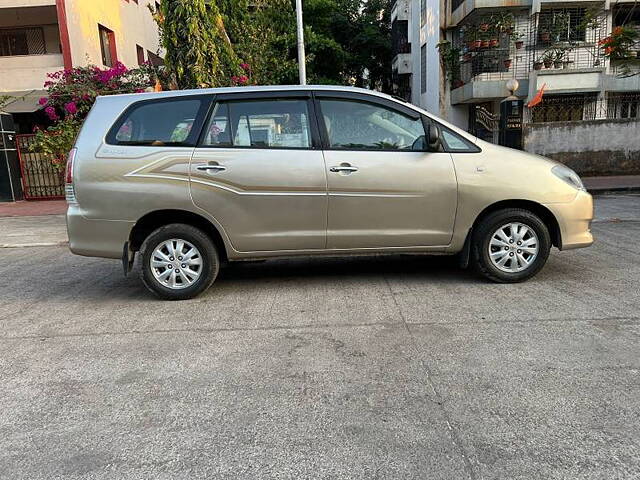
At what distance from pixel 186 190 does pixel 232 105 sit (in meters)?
0.97

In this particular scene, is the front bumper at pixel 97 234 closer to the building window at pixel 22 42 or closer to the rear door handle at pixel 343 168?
the rear door handle at pixel 343 168

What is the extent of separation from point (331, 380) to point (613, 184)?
13.4 m

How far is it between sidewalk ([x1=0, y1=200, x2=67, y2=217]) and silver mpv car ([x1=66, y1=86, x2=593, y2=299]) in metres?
8.71

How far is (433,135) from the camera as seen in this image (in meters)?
5.07


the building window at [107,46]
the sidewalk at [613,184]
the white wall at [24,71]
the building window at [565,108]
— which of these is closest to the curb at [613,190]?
the sidewalk at [613,184]

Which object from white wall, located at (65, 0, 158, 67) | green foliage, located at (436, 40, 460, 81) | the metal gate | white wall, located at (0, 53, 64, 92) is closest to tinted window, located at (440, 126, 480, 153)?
the metal gate

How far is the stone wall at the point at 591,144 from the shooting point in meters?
16.2

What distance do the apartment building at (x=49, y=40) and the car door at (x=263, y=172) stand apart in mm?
15223

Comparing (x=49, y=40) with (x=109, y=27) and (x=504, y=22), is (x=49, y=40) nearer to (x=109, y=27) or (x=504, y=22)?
(x=109, y=27)

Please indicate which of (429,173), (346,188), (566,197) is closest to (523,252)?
(566,197)

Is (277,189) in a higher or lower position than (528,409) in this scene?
higher

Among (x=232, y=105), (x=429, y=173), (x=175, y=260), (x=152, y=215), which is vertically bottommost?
(x=175, y=260)

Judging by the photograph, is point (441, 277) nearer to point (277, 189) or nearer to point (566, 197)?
point (566, 197)

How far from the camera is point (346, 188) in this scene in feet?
16.9
